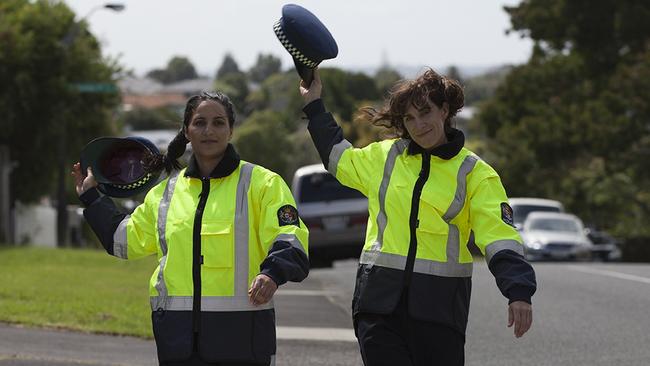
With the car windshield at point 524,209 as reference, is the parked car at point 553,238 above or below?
below

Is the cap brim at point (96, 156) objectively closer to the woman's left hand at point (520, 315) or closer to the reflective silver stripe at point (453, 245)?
the reflective silver stripe at point (453, 245)

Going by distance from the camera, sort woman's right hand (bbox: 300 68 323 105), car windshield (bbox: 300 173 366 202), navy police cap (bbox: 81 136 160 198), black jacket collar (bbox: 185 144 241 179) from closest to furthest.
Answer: black jacket collar (bbox: 185 144 241 179)
woman's right hand (bbox: 300 68 323 105)
navy police cap (bbox: 81 136 160 198)
car windshield (bbox: 300 173 366 202)

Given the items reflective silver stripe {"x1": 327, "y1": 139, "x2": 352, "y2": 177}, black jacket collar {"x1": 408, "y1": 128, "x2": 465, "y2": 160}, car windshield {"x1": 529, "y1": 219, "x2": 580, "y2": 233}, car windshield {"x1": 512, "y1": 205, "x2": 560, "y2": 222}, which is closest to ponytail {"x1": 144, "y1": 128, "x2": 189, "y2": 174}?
reflective silver stripe {"x1": 327, "y1": 139, "x2": 352, "y2": 177}

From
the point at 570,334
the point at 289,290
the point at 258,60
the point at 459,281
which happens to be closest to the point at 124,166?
the point at 459,281

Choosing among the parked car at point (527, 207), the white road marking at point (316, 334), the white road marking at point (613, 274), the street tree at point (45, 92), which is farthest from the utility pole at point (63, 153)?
the white road marking at point (316, 334)

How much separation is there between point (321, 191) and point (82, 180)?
680 inches

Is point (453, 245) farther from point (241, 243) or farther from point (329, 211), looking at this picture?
point (329, 211)

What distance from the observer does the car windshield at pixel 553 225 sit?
3269 centimetres

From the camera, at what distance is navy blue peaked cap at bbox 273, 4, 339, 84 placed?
587 cm

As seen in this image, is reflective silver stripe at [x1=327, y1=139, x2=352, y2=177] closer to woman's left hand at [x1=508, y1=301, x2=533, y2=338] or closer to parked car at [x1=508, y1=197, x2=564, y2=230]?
woman's left hand at [x1=508, y1=301, x2=533, y2=338]

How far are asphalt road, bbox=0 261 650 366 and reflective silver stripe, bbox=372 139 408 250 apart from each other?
15.5ft

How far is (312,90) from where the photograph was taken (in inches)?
241

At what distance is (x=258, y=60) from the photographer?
156875 mm

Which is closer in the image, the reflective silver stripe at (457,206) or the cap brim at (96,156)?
the reflective silver stripe at (457,206)
